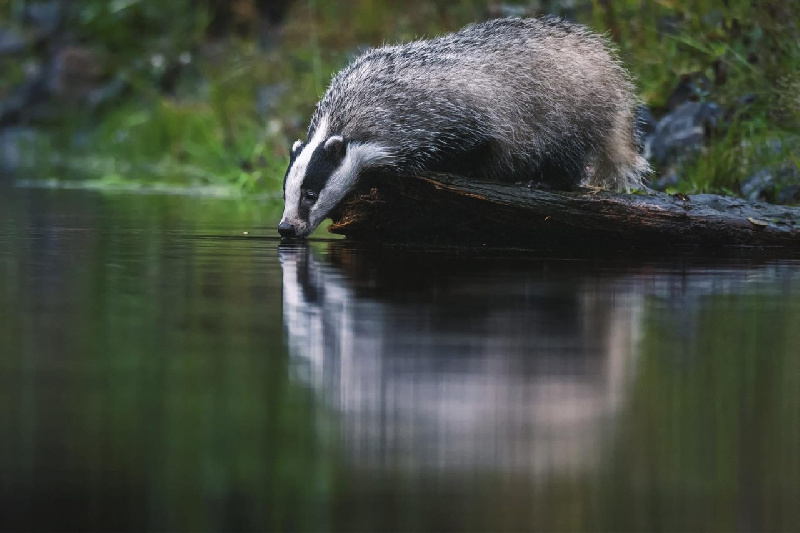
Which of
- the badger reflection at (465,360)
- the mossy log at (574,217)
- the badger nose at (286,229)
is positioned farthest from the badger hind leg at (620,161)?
the badger reflection at (465,360)

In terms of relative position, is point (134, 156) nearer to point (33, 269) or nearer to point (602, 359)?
point (33, 269)

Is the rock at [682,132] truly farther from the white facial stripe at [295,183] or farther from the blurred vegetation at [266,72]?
the white facial stripe at [295,183]

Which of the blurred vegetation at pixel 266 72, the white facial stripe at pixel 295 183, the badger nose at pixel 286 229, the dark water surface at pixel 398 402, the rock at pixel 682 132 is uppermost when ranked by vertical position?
the blurred vegetation at pixel 266 72

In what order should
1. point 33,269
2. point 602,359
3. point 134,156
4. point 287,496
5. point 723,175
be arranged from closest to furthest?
point 287,496, point 602,359, point 33,269, point 723,175, point 134,156

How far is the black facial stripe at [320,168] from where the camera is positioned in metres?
6.64

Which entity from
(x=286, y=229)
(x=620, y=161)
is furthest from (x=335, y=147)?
(x=620, y=161)

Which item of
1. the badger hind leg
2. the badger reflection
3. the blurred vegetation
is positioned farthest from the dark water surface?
the blurred vegetation

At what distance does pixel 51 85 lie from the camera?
19125 mm

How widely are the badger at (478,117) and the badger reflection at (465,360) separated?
1.43m

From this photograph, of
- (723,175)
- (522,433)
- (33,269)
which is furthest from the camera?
(723,175)

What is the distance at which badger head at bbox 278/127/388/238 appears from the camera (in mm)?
6648

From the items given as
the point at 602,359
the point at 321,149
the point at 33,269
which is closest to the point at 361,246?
the point at 321,149

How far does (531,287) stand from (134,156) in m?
12.1

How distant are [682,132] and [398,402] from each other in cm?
726
